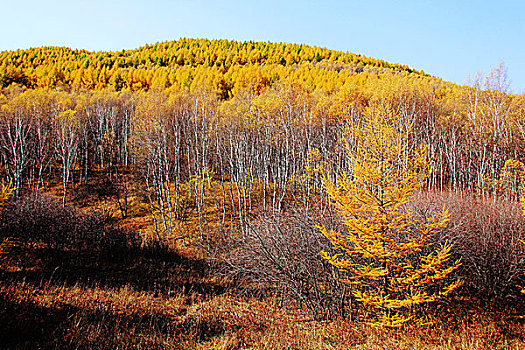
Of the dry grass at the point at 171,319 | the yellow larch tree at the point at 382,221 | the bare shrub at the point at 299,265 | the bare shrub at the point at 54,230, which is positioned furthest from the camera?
the bare shrub at the point at 54,230

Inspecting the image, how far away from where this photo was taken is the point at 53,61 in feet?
247

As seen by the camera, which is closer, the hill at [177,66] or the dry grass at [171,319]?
the dry grass at [171,319]

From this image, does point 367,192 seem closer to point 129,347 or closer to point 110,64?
point 129,347

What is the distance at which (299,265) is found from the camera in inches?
328

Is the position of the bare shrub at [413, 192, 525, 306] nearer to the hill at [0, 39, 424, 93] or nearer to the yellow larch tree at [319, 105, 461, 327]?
the yellow larch tree at [319, 105, 461, 327]

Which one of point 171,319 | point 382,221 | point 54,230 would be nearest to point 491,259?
point 382,221

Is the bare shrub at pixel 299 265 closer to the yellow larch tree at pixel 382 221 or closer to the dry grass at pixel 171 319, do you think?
the dry grass at pixel 171 319

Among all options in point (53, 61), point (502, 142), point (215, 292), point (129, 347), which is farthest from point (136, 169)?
point (53, 61)

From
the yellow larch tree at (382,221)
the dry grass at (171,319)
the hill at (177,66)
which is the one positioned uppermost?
the hill at (177,66)

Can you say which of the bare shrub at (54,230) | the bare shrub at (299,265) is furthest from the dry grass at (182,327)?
the bare shrub at (54,230)

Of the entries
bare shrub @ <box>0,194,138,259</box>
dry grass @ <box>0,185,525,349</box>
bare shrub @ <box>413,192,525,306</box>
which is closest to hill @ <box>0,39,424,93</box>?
bare shrub @ <box>0,194,138,259</box>

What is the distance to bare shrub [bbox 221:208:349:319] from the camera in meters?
7.91

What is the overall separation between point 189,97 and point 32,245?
18.7 metres

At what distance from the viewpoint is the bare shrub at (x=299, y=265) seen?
7.91 m
